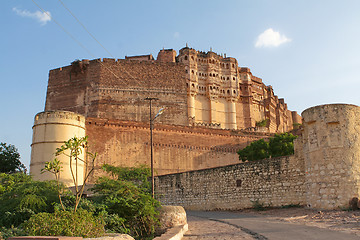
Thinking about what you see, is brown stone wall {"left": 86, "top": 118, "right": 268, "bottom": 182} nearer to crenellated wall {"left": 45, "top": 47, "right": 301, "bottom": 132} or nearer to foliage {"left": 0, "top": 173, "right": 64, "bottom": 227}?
crenellated wall {"left": 45, "top": 47, "right": 301, "bottom": 132}

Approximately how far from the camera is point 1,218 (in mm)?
9773

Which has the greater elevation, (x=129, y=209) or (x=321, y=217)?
Answer: (x=129, y=209)

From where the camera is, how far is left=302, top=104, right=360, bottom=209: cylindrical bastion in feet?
43.8

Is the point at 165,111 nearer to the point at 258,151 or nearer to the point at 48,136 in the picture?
the point at 258,151

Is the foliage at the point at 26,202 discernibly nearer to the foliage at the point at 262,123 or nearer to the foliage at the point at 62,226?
the foliage at the point at 62,226

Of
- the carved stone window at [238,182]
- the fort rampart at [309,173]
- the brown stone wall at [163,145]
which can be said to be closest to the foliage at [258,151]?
the brown stone wall at [163,145]

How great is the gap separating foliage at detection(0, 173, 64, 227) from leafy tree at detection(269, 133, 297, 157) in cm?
2143

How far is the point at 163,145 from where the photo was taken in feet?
110

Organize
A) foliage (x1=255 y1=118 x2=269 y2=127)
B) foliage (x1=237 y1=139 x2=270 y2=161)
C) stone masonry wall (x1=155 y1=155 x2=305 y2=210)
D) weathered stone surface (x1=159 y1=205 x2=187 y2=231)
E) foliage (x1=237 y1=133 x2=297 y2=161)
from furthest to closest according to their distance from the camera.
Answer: foliage (x1=255 y1=118 x2=269 y2=127)
foliage (x1=237 y1=139 x2=270 y2=161)
foliage (x1=237 y1=133 x2=297 y2=161)
stone masonry wall (x1=155 y1=155 x2=305 y2=210)
weathered stone surface (x1=159 y1=205 x2=187 y2=231)

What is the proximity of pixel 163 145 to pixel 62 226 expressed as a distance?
2649 cm

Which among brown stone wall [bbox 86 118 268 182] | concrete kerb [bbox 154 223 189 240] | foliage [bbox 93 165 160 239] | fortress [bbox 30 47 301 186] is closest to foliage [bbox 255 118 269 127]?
fortress [bbox 30 47 301 186]

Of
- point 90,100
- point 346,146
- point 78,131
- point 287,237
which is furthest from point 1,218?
point 90,100

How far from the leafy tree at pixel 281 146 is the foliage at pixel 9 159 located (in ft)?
68.0

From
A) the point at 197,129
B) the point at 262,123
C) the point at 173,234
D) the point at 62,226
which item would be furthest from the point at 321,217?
the point at 262,123
